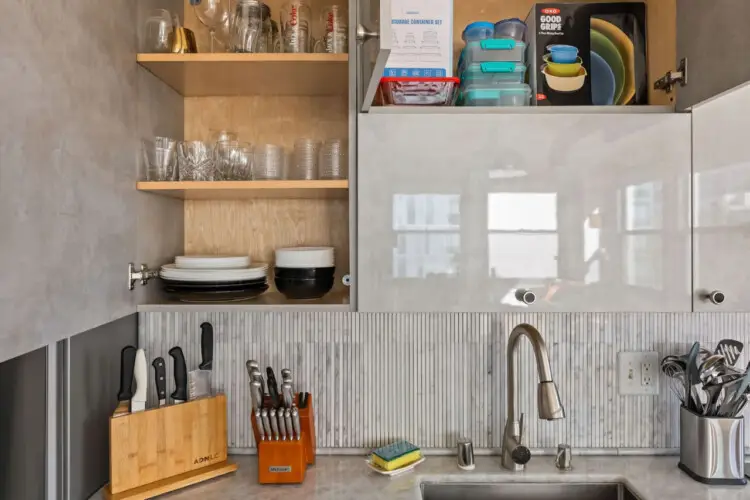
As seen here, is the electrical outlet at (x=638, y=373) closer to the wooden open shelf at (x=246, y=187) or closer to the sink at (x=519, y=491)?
the sink at (x=519, y=491)

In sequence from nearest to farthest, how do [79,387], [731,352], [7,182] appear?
[7,182]
[79,387]
[731,352]

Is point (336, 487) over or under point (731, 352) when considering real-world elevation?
under

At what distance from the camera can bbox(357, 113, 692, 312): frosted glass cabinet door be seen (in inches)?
49.6

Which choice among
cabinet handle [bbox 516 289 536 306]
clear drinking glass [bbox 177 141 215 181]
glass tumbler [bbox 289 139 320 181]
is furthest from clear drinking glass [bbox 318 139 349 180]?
cabinet handle [bbox 516 289 536 306]

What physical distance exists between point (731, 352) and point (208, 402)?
1.37 metres

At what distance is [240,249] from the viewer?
158cm

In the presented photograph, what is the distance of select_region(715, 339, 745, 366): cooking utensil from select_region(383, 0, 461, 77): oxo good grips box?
3.39 ft

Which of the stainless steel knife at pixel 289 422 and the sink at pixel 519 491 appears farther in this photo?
the sink at pixel 519 491

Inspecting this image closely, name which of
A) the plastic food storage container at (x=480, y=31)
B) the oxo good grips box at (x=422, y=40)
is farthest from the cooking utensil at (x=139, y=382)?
the plastic food storage container at (x=480, y=31)

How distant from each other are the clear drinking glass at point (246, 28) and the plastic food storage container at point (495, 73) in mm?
519

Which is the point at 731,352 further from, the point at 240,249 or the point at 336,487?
the point at 240,249

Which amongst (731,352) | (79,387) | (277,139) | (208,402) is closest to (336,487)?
(208,402)

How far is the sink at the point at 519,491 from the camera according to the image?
1.41m

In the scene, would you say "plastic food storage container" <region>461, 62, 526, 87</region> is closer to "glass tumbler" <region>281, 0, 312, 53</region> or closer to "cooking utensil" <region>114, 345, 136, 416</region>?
"glass tumbler" <region>281, 0, 312, 53</region>
